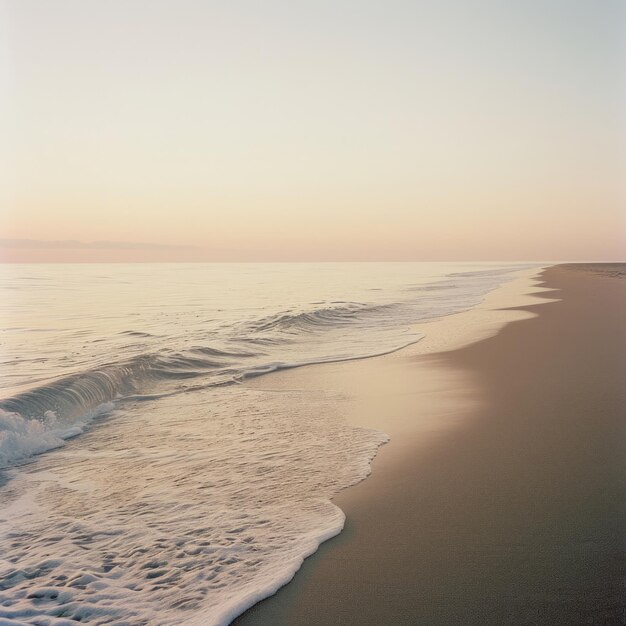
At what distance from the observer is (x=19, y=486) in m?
5.85

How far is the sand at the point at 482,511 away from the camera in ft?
10.7

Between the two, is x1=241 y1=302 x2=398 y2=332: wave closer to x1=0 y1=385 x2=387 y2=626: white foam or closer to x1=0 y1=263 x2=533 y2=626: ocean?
x1=0 y1=263 x2=533 y2=626: ocean

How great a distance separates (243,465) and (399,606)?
298cm

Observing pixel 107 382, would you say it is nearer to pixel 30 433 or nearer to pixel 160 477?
pixel 30 433

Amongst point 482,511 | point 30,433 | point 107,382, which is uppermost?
point 482,511

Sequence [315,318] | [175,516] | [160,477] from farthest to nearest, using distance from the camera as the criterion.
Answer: [315,318]
[160,477]
[175,516]

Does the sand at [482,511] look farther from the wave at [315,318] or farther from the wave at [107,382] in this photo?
the wave at [315,318]

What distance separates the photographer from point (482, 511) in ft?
14.5

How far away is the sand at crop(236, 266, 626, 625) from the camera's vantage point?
3.27 metres

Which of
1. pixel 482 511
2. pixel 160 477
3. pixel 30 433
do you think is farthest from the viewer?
pixel 30 433

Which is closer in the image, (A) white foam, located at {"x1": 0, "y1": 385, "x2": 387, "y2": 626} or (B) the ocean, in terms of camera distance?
(A) white foam, located at {"x1": 0, "y1": 385, "x2": 387, "y2": 626}

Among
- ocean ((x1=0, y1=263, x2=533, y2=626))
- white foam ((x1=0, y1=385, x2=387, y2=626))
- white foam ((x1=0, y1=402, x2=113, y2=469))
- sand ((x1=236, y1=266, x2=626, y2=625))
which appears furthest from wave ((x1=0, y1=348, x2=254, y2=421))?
sand ((x1=236, y1=266, x2=626, y2=625))

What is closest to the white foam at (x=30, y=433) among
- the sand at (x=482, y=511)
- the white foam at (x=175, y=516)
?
the white foam at (x=175, y=516)


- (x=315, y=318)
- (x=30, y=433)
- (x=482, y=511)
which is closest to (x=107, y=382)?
(x=30, y=433)
